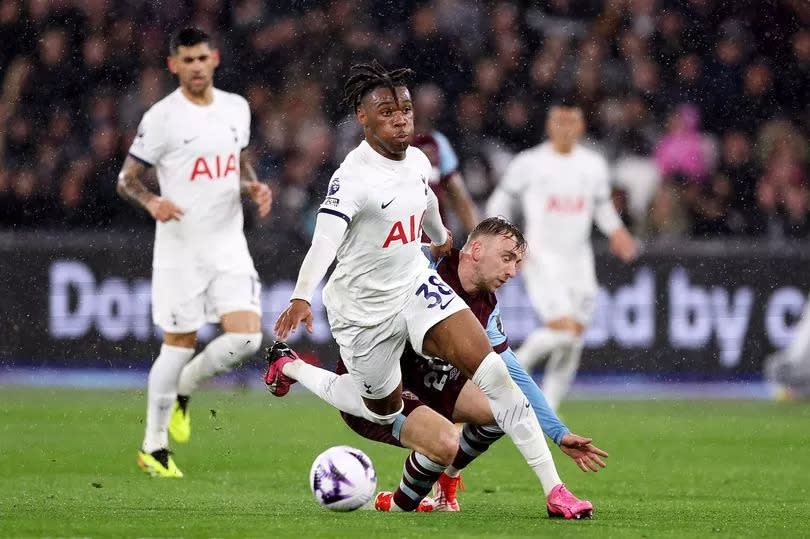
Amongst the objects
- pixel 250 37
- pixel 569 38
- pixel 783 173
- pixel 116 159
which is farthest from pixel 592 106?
pixel 116 159

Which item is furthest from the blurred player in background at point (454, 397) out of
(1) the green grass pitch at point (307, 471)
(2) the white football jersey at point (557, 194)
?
(2) the white football jersey at point (557, 194)

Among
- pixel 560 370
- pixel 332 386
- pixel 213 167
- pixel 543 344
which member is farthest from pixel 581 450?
pixel 560 370

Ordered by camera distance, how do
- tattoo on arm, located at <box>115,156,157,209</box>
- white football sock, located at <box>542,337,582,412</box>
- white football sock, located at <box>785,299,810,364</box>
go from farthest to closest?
white football sock, located at <box>785,299,810,364</box>
white football sock, located at <box>542,337,582,412</box>
tattoo on arm, located at <box>115,156,157,209</box>

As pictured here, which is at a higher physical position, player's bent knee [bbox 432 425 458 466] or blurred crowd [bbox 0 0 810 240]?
blurred crowd [bbox 0 0 810 240]

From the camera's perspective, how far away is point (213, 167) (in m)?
9.62

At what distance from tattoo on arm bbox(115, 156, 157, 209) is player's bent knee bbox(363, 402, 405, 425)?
8.52 ft

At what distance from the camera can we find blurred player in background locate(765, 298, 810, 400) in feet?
47.8

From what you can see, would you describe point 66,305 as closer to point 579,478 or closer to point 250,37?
point 250,37

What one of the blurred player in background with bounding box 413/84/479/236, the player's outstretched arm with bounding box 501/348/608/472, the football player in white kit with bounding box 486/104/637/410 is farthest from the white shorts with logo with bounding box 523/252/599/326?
the player's outstretched arm with bounding box 501/348/608/472

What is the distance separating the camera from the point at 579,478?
9281 millimetres

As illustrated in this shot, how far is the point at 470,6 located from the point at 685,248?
357 cm

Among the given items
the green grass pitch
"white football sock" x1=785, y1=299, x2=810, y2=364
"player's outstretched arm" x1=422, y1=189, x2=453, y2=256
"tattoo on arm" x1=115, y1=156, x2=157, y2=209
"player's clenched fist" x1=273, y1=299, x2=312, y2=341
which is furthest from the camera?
"white football sock" x1=785, y1=299, x2=810, y2=364

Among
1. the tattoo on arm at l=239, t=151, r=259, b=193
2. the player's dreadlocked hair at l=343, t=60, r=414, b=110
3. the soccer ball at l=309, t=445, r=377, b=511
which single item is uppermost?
the player's dreadlocked hair at l=343, t=60, r=414, b=110

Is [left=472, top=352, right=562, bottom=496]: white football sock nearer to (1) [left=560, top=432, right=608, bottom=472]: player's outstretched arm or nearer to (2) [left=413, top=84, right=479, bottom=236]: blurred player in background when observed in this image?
(1) [left=560, top=432, right=608, bottom=472]: player's outstretched arm
